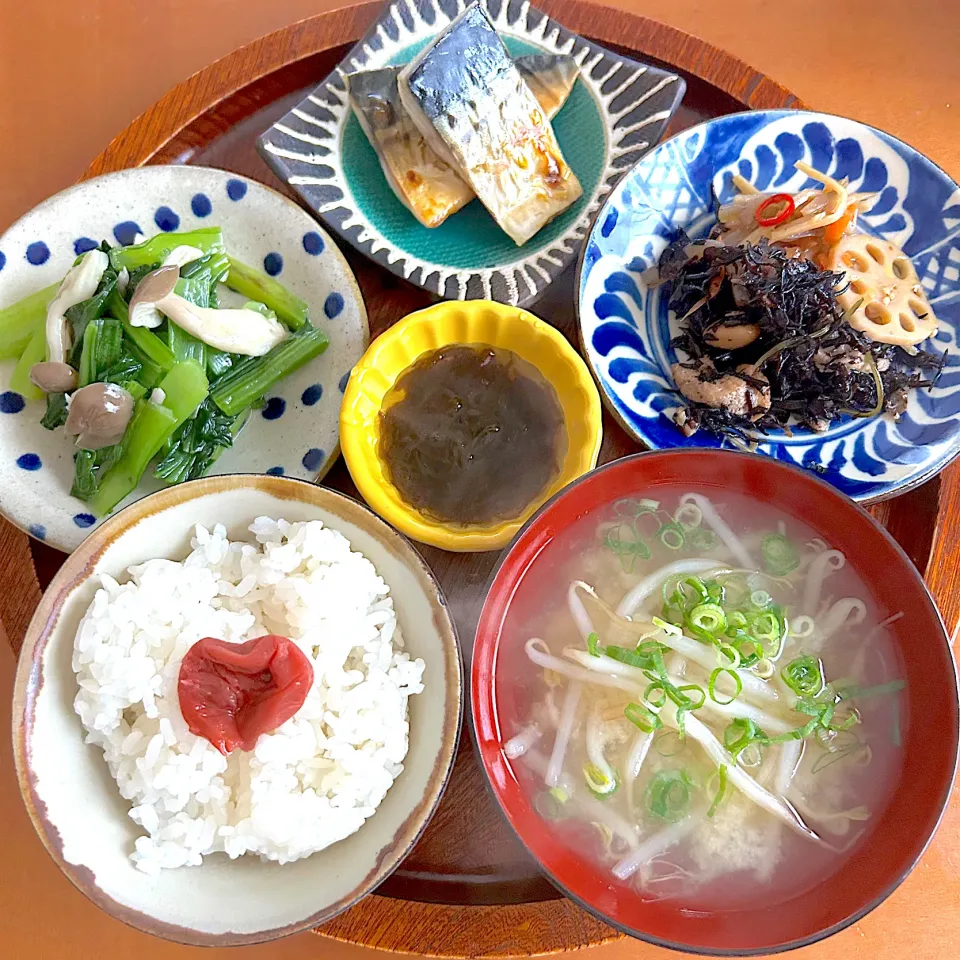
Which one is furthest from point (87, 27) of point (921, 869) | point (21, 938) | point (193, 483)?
point (921, 869)

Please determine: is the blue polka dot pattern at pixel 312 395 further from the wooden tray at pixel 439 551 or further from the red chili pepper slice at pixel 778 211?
the red chili pepper slice at pixel 778 211

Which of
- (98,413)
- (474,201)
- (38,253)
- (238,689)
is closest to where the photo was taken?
(238,689)

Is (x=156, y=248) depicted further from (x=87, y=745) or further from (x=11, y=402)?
(x=87, y=745)

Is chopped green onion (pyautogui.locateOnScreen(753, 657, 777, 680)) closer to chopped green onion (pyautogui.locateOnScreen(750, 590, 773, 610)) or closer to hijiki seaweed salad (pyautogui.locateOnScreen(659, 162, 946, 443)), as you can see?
chopped green onion (pyautogui.locateOnScreen(750, 590, 773, 610))

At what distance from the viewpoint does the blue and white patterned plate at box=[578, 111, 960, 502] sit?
6.54ft

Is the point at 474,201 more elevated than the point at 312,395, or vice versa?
the point at 474,201

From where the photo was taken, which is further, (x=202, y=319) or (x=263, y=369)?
(x=263, y=369)

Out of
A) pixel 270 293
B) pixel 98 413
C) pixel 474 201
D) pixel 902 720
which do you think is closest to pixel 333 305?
pixel 270 293

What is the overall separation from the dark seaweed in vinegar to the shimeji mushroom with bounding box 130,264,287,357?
0.36 meters

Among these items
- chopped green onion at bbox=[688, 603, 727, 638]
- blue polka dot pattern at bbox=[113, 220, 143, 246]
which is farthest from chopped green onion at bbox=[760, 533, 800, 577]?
blue polka dot pattern at bbox=[113, 220, 143, 246]

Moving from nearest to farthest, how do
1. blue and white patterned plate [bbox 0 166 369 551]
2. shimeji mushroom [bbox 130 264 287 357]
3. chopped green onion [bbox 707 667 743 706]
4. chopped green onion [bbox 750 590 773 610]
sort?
chopped green onion [bbox 707 667 743 706] < chopped green onion [bbox 750 590 773 610] < shimeji mushroom [bbox 130 264 287 357] < blue and white patterned plate [bbox 0 166 369 551]

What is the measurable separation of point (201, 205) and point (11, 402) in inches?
28.1

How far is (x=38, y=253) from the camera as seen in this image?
206 cm

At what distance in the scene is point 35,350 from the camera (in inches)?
79.1
